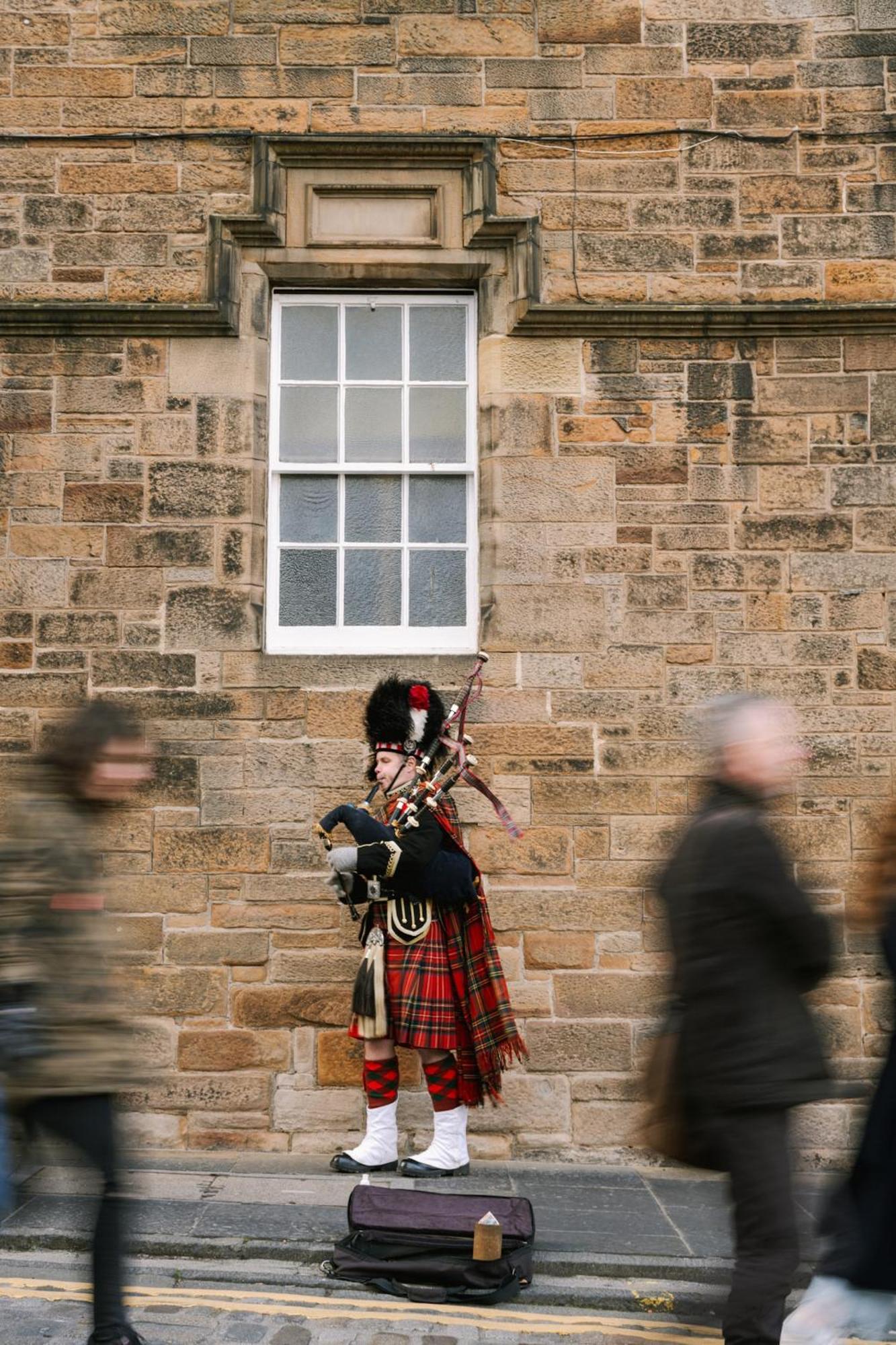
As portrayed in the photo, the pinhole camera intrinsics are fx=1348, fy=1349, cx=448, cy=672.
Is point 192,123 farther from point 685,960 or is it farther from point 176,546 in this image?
point 685,960

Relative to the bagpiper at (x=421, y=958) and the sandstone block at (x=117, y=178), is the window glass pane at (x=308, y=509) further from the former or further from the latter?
the sandstone block at (x=117, y=178)

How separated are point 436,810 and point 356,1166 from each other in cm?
173

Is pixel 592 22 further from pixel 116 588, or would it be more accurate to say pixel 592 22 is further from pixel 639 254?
pixel 116 588

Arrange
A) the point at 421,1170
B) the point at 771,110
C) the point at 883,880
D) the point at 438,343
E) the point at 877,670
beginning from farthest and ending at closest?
the point at 438,343
the point at 771,110
the point at 877,670
the point at 421,1170
the point at 883,880

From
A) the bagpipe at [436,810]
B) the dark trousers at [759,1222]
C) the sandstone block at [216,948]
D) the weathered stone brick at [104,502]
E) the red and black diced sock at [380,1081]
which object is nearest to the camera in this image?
the dark trousers at [759,1222]

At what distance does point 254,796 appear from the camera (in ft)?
23.0

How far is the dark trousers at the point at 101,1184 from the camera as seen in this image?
394 cm

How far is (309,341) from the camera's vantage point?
24.8 feet

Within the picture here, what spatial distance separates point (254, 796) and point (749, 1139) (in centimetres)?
381

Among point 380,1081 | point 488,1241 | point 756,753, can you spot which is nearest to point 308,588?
point 380,1081

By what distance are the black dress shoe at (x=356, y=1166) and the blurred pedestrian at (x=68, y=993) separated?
241 centimetres

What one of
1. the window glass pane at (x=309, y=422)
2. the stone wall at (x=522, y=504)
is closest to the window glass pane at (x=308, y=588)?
the stone wall at (x=522, y=504)

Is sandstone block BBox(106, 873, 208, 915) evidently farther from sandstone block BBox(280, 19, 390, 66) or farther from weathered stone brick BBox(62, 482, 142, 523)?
sandstone block BBox(280, 19, 390, 66)

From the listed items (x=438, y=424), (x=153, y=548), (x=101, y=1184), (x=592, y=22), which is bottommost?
(x=101, y=1184)
